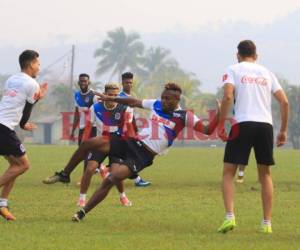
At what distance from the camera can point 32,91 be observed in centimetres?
1069

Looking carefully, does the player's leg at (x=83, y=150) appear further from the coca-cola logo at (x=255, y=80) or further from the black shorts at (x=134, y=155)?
the coca-cola logo at (x=255, y=80)

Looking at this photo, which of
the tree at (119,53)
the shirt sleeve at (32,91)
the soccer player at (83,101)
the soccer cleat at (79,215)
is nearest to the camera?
the soccer cleat at (79,215)

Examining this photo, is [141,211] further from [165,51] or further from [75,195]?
[165,51]

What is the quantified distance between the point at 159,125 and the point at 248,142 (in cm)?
120

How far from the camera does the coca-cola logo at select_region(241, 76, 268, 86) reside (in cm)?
970

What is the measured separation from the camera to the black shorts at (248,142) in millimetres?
9703

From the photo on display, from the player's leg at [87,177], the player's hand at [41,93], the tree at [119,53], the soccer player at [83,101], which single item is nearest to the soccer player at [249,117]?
the player's hand at [41,93]

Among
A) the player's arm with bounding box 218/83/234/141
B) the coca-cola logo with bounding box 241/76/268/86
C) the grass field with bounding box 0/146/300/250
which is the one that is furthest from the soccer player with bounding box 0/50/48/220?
the coca-cola logo with bounding box 241/76/268/86

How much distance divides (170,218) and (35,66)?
8.94ft

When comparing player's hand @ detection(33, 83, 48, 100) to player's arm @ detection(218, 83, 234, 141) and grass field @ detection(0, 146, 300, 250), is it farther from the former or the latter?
player's arm @ detection(218, 83, 234, 141)

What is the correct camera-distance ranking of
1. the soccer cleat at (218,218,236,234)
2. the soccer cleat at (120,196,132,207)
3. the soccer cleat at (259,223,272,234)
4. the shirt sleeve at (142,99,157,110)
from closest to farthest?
the soccer cleat at (218,218,236,234) → the soccer cleat at (259,223,272,234) → the shirt sleeve at (142,99,157,110) → the soccer cleat at (120,196,132,207)

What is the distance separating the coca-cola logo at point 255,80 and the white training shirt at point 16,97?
278 cm

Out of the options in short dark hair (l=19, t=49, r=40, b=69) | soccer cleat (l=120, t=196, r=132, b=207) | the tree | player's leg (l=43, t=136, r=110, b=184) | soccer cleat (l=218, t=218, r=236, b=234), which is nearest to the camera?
soccer cleat (l=218, t=218, r=236, b=234)

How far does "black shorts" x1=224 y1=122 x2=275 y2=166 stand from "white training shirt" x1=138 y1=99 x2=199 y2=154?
612 millimetres
